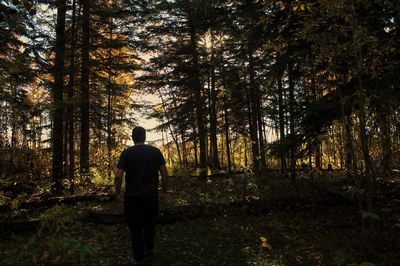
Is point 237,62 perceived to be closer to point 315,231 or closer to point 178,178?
point 178,178

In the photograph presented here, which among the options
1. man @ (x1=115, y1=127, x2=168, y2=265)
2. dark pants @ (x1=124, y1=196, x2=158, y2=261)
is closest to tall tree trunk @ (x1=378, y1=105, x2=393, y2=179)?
man @ (x1=115, y1=127, x2=168, y2=265)

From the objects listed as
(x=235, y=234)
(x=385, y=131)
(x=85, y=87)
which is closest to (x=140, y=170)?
(x=235, y=234)

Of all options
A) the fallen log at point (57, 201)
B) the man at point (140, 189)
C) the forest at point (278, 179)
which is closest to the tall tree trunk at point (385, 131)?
the forest at point (278, 179)

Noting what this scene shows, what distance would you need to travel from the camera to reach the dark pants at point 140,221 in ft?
19.0

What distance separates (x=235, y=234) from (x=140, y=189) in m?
2.97

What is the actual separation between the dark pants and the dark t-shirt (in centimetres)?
12

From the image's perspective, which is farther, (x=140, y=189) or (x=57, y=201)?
(x=57, y=201)

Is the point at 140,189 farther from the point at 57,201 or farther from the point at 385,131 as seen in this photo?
the point at 385,131

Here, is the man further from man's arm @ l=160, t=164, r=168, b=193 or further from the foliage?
the foliage

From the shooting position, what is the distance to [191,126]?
22984mm

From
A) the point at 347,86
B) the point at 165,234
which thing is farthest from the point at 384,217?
the point at 165,234

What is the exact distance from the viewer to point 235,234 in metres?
7.86

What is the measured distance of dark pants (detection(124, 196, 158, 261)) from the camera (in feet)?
19.0

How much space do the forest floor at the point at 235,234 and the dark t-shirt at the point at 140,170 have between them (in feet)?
3.59
